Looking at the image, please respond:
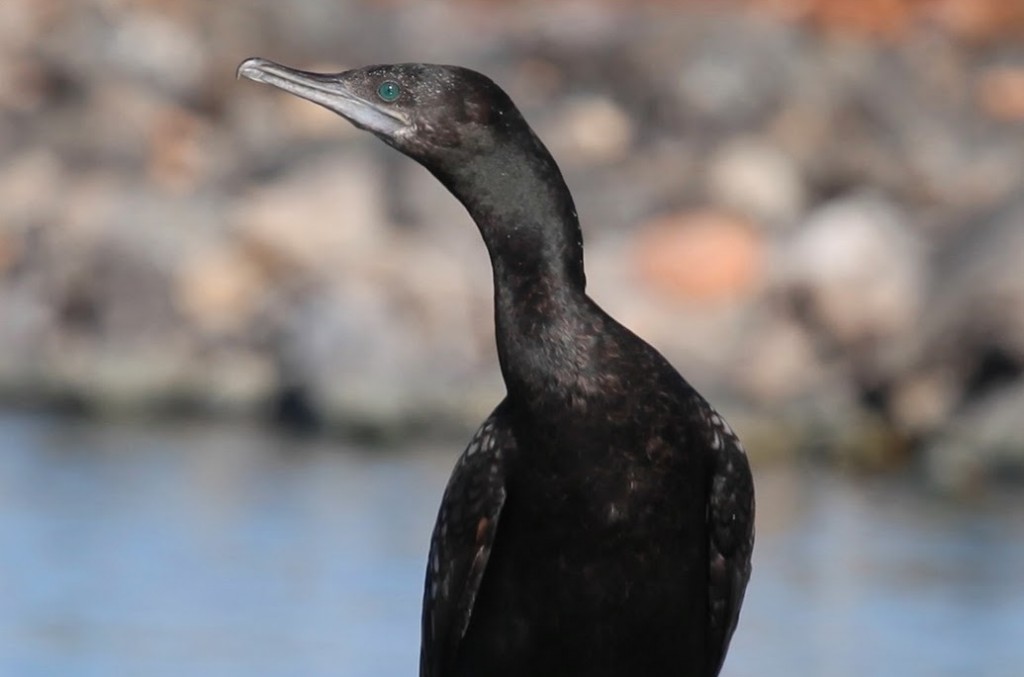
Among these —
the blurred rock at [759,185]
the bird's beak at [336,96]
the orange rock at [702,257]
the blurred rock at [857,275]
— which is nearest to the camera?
the bird's beak at [336,96]

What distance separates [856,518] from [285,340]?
15.5ft

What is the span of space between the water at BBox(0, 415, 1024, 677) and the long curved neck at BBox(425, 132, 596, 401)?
5.03 meters

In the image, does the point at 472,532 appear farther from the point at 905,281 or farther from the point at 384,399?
the point at 905,281

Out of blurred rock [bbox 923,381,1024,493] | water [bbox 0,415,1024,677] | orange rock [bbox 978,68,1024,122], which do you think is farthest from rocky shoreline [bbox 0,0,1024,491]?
water [bbox 0,415,1024,677]

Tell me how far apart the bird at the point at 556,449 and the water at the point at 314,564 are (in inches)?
189

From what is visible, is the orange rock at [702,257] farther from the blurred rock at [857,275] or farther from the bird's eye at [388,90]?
the bird's eye at [388,90]

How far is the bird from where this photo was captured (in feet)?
16.0

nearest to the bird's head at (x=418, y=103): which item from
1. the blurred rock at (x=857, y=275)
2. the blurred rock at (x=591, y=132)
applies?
the blurred rock at (x=857, y=275)

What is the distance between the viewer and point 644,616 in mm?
4969

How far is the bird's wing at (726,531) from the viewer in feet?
16.8

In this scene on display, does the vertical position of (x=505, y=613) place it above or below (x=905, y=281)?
below

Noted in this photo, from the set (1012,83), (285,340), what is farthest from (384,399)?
(1012,83)

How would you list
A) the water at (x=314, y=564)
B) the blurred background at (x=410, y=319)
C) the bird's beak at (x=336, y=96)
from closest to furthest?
the bird's beak at (x=336, y=96) → the water at (x=314, y=564) → the blurred background at (x=410, y=319)

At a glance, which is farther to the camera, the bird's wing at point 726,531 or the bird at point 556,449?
the bird's wing at point 726,531
